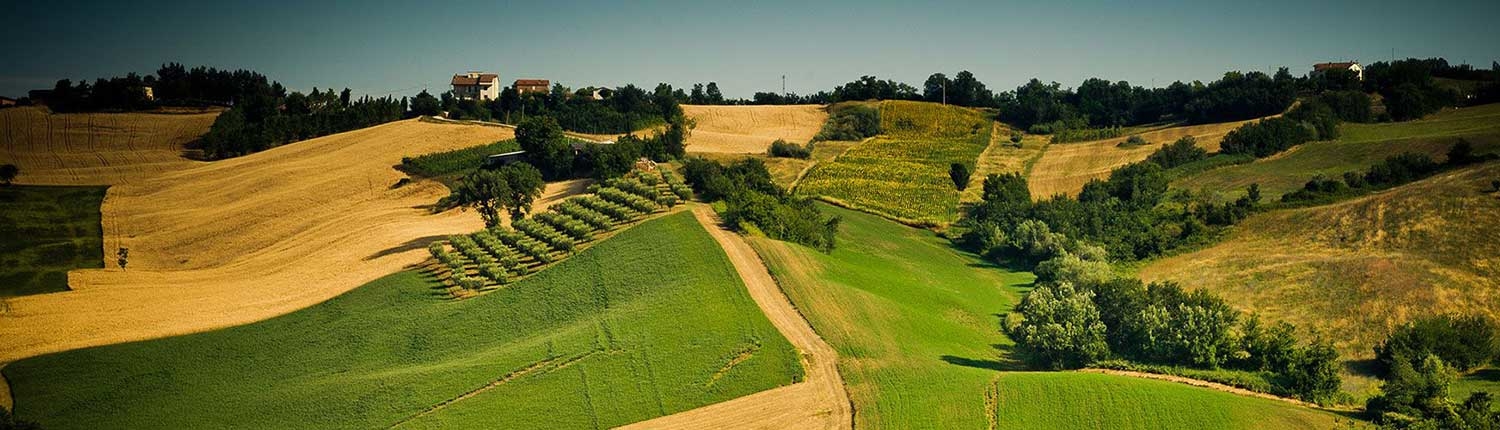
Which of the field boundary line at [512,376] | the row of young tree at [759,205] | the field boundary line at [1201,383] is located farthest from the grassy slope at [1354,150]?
the field boundary line at [512,376]

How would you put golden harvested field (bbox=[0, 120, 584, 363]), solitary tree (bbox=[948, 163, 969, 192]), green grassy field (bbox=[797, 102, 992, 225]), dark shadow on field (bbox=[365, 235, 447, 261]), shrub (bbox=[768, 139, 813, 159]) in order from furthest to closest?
1. shrub (bbox=[768, 139, 813, 159])
2. solitary tree (bbox=[948, 163, 969, 192])
3. green grassy field (bbox=[797, 102, 992, 225])
4. dark shadow on field (bbox=[365, 235, 447, 261])
5. golden harvested field (bbox=[0, 120, 584, 363])

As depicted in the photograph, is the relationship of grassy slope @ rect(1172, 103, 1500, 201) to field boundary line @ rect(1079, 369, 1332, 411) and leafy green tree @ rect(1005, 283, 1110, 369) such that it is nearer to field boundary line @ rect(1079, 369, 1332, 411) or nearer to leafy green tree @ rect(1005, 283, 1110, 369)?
leafy green tree @ rect(1005, 283, 1110, 369)

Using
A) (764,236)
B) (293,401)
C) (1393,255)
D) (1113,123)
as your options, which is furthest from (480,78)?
(1393,255)

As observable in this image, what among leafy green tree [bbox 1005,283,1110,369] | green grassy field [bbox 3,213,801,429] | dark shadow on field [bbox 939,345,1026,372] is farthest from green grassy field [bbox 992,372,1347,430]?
green grassy field [bbox 3,213,801,429]

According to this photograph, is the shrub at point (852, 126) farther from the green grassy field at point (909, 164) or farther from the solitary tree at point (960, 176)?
the solitary tree at point (960, 176)

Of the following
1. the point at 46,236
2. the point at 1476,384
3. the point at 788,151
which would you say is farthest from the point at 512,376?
the point at 788,151

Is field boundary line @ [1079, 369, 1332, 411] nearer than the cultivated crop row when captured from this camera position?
Yes

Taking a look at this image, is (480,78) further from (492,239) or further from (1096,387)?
(1096,387)

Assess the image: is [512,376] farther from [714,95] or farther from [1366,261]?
[714,95]
